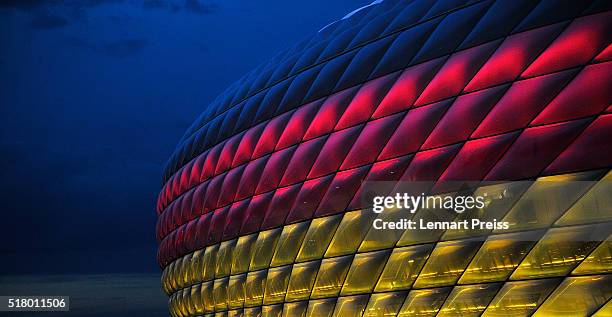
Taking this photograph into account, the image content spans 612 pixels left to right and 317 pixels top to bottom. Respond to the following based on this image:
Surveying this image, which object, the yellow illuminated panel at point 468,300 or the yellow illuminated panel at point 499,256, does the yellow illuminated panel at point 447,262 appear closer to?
the yellow illuminated panel at point 499,256

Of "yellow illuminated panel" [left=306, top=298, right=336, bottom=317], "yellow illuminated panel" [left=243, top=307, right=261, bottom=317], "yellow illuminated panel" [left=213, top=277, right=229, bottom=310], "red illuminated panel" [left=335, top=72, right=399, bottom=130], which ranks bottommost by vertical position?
"yellow illuminated panel" [left=306, top=298, right=336, bottom=317]

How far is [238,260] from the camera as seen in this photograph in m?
31.3

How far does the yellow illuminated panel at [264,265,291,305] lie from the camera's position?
27719 millimetres

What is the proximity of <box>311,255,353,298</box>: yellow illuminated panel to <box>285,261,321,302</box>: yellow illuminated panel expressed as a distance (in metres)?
0.35

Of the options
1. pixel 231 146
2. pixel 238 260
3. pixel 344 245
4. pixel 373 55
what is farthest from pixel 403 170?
pixel 231 146

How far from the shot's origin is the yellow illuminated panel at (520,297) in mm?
17766

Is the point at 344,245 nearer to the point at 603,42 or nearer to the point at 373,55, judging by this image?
the point at 373,55

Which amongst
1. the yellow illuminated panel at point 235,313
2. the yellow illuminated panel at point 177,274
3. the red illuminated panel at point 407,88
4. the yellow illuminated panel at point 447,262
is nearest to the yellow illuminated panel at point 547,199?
the yellow illuminated panel at point 447,262

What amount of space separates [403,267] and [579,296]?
18.8ft

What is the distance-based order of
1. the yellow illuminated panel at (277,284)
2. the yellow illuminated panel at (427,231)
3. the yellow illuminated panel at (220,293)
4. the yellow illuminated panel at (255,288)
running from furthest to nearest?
the yellow illuminated panel at (220,293), the yellow illuminated panel at (255,288), the yellow illuminated panel at (277,284), the yellow illuminated panel at (427,231)

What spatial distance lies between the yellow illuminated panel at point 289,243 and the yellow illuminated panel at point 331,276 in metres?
1.72

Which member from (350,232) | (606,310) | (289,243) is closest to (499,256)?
(606,310)

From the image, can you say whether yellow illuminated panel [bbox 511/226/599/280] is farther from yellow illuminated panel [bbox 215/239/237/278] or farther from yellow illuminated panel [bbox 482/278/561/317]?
yellow illuminated panel [bbox 215/239/237/278]

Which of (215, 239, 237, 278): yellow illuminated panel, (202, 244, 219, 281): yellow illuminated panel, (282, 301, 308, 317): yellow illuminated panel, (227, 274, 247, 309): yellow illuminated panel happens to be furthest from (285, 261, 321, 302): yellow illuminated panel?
(202, 244, 219, 281): yellow illuminated panel
